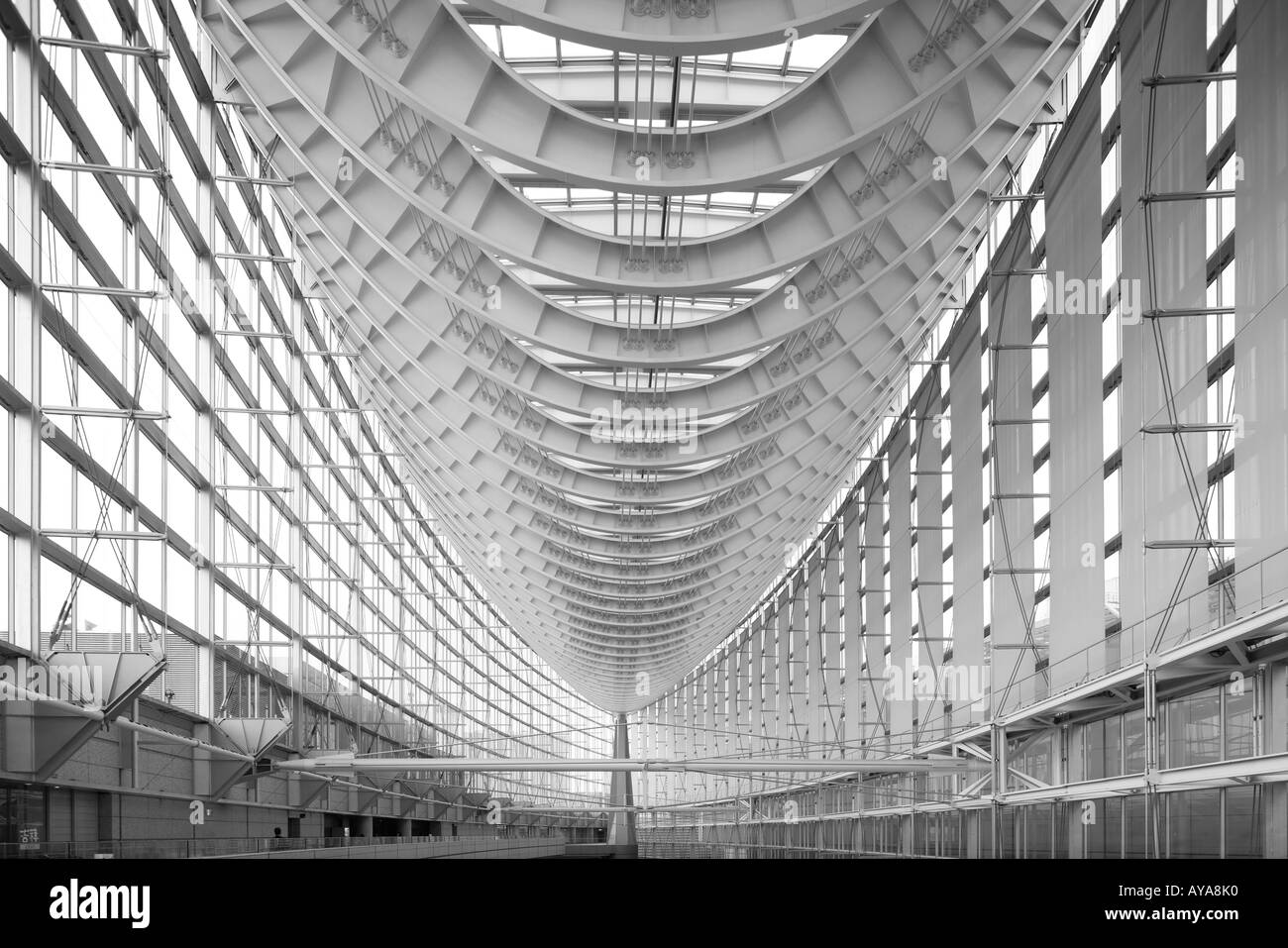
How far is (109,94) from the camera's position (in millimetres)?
20656

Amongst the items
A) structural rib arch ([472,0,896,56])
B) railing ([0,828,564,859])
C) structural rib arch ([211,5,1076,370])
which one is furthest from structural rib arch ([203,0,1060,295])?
railing ([0,828,564,859])

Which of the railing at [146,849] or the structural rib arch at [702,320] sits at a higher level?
the structural rib arch at [702,320]

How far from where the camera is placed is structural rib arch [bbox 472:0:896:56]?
482 inches

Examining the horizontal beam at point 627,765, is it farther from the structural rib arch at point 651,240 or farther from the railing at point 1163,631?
the structural rib arch at point 651,240

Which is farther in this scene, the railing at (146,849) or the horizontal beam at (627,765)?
the horizontal beam at (627,765)

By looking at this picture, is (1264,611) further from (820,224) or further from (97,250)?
(97,250)

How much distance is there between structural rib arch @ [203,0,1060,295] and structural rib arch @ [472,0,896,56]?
4.56 metres

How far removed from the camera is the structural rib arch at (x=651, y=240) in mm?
16766

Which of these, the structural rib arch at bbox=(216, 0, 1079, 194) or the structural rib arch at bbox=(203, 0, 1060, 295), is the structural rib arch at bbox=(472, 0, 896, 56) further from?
the structural rib arch at bbox=(203, 0, 1060, 295)

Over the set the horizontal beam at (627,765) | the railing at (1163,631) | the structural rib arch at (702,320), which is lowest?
the horizontal beam at (627,765)

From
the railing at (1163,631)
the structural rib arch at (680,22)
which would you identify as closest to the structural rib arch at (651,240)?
the structural rib arch at (680,22)

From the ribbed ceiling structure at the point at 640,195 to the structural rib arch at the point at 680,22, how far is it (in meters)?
0.03

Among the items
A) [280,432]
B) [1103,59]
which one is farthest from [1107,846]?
[280,432]

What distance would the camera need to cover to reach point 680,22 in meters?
12.5
